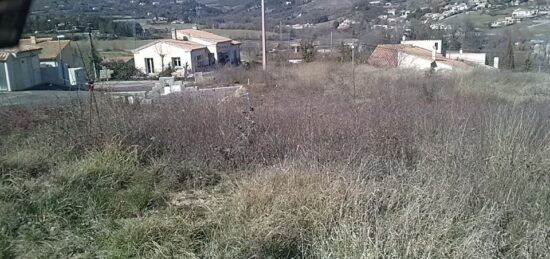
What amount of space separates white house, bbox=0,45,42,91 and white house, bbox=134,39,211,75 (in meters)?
10.6

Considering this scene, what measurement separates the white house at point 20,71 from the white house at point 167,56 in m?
10.6

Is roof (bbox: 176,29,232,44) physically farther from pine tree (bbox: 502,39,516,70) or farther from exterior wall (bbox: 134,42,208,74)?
pine tree (bbox: 502,39,516,70)

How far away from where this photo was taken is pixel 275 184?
407 cm

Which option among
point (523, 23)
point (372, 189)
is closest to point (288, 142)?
point (372, 189)

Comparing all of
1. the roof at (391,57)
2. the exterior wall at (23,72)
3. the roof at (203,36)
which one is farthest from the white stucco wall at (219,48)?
→ the roof at (391,57)

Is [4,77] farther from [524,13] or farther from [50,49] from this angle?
[524,13]

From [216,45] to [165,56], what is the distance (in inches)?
241

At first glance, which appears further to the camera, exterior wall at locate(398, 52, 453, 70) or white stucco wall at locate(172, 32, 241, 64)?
white stucco wall at locate(172, 32, 241, 64)

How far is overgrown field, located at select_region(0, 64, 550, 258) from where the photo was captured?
3223 mm

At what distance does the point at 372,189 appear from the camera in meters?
3.77

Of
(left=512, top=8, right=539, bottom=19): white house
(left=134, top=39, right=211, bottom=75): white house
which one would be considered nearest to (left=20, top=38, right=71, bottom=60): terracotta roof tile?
(left=134, top=39, right=211, bottom=75): white house

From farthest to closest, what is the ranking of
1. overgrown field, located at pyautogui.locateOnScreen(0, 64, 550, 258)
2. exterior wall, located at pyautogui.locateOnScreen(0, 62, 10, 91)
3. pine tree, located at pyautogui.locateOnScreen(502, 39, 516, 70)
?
pine tree, located at pyautogui.locateOnScreen(502, 39, 516, 70), exterior wall, located at pyautogui.locateOnScreen(0, 62, 10, 91), overgrown field, located at pyautogui.locateOnScreen(0, 64, 550, 258)

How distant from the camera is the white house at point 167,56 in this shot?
126 feet

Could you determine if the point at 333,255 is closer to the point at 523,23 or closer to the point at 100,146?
the point at 100,146
